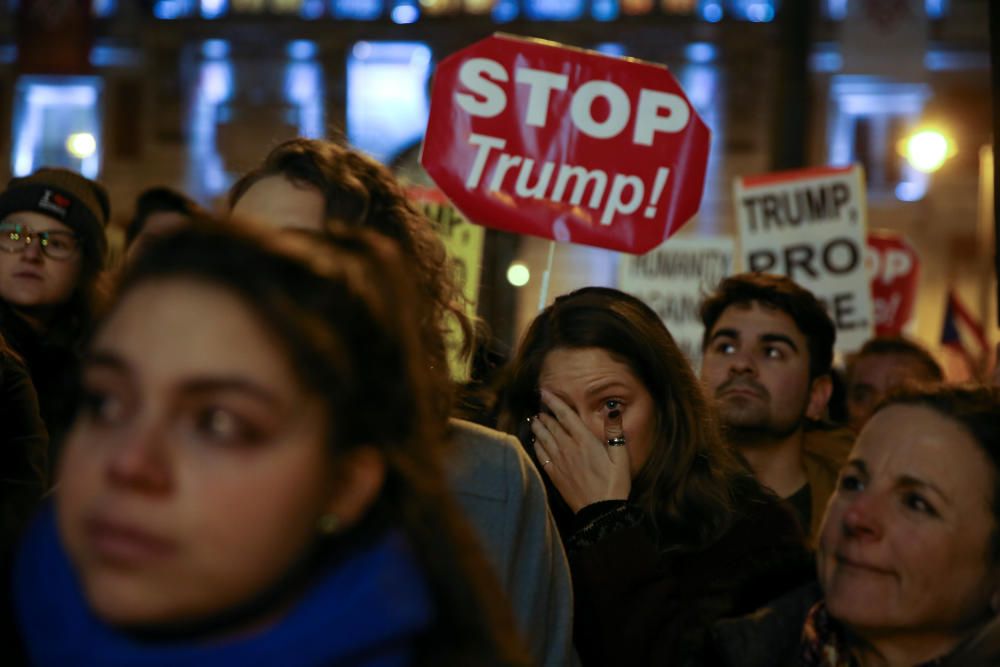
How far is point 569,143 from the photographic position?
5.03 meters

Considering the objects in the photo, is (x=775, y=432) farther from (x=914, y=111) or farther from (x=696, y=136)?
(x=914, y=111)

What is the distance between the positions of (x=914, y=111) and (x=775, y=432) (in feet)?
86.3

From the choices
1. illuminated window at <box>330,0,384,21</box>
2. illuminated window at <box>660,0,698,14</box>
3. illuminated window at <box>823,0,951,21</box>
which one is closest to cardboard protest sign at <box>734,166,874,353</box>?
illuminated window at <box>660,0,698,14</box>

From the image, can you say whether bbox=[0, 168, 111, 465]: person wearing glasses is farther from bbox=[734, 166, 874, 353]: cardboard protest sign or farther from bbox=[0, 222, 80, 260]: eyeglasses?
bbox=[734, 166, 874, 353]: cardboard protest sign

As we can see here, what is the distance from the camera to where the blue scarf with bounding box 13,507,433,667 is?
1489mm

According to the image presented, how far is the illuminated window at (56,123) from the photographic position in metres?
31.2

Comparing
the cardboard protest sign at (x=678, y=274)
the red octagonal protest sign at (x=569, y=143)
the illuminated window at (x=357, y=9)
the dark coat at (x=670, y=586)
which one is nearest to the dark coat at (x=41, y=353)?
the red octagonal protest sign at (x=569, y=143)

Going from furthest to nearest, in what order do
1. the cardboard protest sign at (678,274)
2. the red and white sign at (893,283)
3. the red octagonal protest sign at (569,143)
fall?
1. the red and white sign at (893,283)
2. the cardboard protest sign at (678,274)
3. the red octagonal protest sign at (569,143)

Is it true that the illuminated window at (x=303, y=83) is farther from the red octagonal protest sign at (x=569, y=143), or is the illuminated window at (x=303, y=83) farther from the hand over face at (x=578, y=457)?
the hand over face at (x=578, y=457)

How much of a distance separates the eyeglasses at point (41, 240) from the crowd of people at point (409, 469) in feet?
0.04

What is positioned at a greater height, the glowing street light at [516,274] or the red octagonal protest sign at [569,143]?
the red octagonal protest sign at [569,143]

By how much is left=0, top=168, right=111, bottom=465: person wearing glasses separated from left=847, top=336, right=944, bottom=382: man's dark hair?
12.1 ft

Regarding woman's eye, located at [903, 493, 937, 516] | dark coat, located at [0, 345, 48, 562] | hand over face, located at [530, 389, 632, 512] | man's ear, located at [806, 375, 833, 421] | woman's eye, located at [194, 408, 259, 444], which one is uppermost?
woman's eye, located at [194, 408, 259, 444]

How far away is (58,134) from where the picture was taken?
103ft
